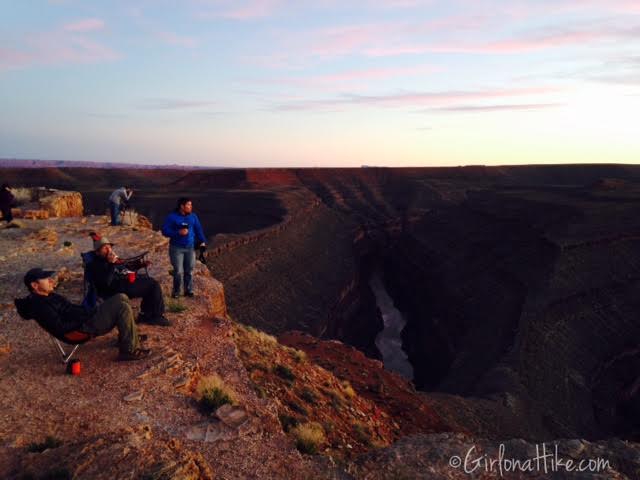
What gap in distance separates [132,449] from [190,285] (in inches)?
244

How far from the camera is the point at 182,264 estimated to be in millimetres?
10547

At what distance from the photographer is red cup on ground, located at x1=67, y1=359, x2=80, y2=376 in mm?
6930

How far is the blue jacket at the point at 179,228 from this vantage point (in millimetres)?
9969

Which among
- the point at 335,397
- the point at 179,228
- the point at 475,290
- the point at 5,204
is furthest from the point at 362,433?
the point at 475,290

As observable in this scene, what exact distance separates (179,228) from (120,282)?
2.30 m

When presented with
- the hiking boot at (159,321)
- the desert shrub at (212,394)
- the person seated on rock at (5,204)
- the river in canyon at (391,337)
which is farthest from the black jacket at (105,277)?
the river in canyon at (391,337)

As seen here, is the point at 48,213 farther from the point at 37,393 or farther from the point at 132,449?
the point at 132,449

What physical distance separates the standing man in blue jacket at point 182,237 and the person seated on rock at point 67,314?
2.99m

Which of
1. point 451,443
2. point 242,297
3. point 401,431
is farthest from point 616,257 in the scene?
point 451,443

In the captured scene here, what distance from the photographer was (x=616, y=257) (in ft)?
134

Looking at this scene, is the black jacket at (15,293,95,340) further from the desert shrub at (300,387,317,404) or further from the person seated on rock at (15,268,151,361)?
the desert shrub at (300,387,317,404)

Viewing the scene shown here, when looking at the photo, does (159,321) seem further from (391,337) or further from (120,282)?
(391,337)

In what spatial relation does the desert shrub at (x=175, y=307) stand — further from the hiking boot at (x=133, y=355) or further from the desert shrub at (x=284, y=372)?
the desert shrub at (x=284, y=372)

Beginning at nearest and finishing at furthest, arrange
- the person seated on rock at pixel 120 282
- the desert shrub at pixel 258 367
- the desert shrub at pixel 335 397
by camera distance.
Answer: the person seated on rock at pixel 120 282
the desert shrub at pixel 258 367
the desert shrub at pixel 335 397
